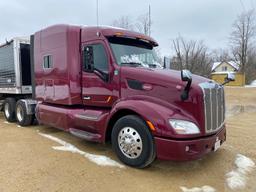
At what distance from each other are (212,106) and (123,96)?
160cm

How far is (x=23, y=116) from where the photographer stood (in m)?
8.05

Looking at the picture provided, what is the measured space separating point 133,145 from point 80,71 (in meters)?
2.21

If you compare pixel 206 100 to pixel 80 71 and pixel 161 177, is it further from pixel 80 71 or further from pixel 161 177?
pixel 80 71

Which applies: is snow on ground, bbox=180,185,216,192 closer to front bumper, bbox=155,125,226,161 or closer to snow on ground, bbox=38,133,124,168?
front bumper, bbox=155,125,226,161

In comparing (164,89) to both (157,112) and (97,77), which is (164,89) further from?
(97,77)

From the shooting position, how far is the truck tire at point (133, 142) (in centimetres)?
430

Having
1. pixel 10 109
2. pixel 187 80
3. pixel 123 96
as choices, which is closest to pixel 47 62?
pixel 123 96

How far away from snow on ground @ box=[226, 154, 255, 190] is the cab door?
98.5 inches

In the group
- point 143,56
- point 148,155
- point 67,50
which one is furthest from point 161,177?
point 67,50

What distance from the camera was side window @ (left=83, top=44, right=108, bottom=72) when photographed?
5.22 metres

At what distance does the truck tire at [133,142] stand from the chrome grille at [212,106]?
995mm

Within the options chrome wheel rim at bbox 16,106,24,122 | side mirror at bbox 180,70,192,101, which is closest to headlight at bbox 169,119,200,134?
side mirror at bbox 180,70,192,101

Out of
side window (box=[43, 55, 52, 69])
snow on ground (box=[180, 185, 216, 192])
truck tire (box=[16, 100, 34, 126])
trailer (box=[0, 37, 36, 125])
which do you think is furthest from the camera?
trailer (box=[0, 37, 36, 125])

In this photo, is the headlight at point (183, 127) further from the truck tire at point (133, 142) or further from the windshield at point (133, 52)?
the windshield at point (133, 52)
